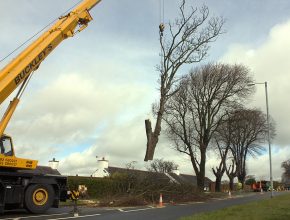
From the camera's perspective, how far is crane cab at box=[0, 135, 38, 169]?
1607cm

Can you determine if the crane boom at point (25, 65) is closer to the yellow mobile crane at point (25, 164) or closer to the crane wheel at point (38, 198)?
the yellow mobile crane at point (25, 164)

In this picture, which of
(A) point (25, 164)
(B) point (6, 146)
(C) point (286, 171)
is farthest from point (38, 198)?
(C) point (286, 171)

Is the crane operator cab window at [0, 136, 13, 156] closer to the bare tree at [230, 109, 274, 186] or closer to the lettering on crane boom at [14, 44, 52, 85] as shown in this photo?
the lettering on crane boom at [14, 44, 52, 85]

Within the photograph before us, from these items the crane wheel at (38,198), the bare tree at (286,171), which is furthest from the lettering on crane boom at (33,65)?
the bare tree at (286,171)

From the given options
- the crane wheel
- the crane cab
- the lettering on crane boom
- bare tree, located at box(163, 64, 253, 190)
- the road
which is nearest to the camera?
the road

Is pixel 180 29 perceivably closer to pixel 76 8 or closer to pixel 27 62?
pixel 76 8

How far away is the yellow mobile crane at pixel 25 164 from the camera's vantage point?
15.7 m

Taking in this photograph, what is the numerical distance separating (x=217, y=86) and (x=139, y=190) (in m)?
23.8

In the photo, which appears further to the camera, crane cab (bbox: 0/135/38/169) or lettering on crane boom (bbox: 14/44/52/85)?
crane cab (bbox: 0/135/38/169)

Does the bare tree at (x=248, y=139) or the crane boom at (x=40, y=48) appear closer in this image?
the crane boom at (x=40, y=48)

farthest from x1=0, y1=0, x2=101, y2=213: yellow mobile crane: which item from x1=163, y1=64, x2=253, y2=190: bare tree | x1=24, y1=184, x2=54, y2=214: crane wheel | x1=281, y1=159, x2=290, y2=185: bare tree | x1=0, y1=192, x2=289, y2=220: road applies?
x1=281, y1=159, x2=290, y2=185: bare tree

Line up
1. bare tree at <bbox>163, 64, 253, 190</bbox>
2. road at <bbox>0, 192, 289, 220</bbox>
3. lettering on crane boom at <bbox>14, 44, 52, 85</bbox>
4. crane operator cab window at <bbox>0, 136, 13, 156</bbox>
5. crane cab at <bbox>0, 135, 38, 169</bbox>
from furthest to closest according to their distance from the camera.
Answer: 1. bare tree at <bbox>163, 64, 253, 190</bbox>
2. crane operator cab window at <bbox>0, 136, 13, 156</bbox>
3. crane cab at <bbox>0, 135, 38, 169</bbox>
4. lettering on crane boom at <bbox>14, 44, 52, 85</bbox>
5. road at <bbox>0, 192, 289, 220</bbox>

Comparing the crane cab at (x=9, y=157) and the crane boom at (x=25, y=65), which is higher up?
the crane boom at (x=25, y=65)

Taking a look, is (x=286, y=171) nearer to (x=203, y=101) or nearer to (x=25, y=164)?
(x=203, y=101)
